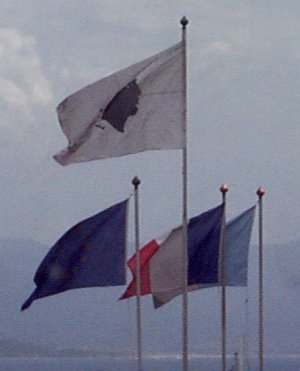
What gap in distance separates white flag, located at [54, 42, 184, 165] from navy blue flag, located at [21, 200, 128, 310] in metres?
2.66

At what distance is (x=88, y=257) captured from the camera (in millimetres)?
35562

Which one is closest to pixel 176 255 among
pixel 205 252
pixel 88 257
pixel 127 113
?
pixel 205 252

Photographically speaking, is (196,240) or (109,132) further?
(196,240)

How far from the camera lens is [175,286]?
37062 millimetres

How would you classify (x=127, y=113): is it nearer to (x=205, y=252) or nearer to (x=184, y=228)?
(x=184, y=228)

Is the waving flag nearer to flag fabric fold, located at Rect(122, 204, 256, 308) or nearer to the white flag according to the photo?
flag fabric fold, located at Rect(122, 204, 256, 308)

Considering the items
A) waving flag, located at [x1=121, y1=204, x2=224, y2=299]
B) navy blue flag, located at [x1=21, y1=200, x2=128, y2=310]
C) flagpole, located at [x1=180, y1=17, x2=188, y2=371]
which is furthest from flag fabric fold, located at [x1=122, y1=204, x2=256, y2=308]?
flagpole, located at [x1=180, y1=17, x2=188, y2=371]

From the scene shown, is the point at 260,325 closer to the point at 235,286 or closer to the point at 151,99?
the point at 235,286

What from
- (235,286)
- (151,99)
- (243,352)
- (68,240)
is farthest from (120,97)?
(243,352)

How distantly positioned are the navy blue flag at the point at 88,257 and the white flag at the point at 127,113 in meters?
2.66

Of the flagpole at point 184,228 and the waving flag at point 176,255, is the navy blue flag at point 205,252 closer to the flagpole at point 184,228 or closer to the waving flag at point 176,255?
the waving flag at point 176,255

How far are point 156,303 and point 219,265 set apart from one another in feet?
5.33

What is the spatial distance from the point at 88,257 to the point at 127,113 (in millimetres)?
3492

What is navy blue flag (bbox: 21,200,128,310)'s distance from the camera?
35.1 meters
